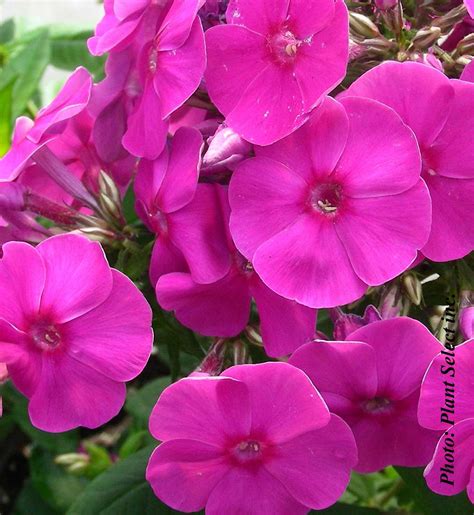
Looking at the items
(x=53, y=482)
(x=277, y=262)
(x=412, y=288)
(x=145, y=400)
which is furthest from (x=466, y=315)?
(x=53, y=482)

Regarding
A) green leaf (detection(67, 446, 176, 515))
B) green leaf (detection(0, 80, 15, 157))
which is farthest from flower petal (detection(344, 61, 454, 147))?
green leaf (detection(0, 80, 15, 157))

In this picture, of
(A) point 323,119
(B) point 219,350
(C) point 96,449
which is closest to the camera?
(A) point 323,119

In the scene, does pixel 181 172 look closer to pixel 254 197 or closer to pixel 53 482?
pixel 254 197

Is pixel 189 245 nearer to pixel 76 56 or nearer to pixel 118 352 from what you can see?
pixel 118 352

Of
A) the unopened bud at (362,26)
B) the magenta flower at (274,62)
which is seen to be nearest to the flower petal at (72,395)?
the magenta flower at (274,62)

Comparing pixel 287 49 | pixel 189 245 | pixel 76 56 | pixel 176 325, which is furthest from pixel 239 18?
pixel 76 56

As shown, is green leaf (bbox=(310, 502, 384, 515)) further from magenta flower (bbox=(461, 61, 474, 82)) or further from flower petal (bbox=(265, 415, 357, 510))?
magenta flower (bbox=(461, 61, 474, 82))
